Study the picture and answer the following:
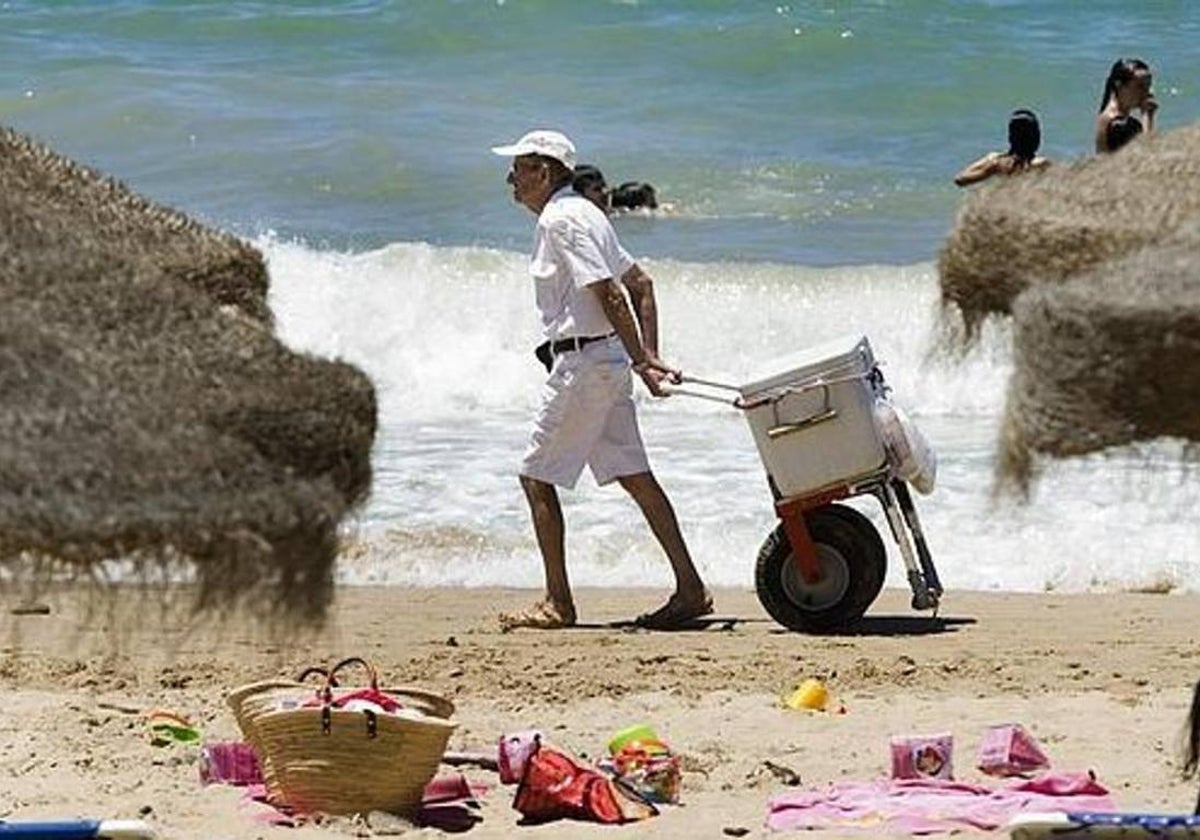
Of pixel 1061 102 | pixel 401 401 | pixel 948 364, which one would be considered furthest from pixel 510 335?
pixel 948 364

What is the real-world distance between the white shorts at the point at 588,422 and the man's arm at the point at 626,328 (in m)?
0.11

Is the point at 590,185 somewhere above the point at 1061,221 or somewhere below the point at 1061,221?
above

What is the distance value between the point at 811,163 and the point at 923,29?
4819 millimetres

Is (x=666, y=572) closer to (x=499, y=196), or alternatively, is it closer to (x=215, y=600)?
(x=215, y=600)

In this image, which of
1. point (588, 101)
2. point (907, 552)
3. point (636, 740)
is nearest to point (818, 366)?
point (907, 552)

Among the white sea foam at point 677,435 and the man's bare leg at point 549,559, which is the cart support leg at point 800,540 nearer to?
the white sea foam at point 677,435

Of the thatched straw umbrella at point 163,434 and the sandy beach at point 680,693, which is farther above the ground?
the thatched straw umbrella at point 163,434

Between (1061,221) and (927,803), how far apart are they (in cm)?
274

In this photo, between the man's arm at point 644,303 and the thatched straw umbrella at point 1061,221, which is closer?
the thatched straw umbrella at point 1061,221

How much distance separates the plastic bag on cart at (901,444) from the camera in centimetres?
923

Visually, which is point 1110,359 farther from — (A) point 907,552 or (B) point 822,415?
(A) point 907,552

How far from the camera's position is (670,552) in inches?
386

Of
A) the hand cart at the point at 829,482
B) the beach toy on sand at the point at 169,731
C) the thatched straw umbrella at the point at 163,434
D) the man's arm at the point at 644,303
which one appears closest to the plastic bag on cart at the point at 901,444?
the hand cart at the point at 829,482

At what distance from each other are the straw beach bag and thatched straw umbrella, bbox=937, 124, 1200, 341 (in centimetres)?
247
